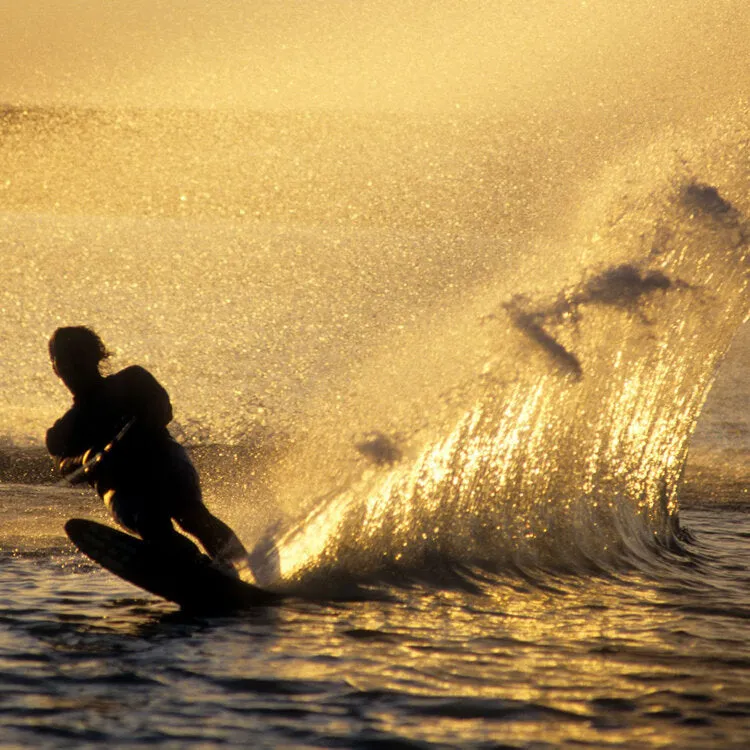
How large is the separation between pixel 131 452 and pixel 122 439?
74 millimetres

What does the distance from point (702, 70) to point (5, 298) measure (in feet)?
32.6

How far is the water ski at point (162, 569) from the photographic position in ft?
17.7

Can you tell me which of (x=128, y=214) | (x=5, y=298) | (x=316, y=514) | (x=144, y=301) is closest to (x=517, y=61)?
(x=128, y=214)

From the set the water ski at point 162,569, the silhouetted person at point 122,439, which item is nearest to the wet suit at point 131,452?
the silhouetted person at point 122,439

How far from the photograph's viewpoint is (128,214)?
20.2m

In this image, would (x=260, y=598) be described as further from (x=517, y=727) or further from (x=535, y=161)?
(x=535, y=161)

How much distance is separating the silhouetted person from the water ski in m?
0.12

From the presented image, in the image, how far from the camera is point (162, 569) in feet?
17.8

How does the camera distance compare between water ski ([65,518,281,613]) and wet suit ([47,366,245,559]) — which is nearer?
water ski ([65,518,281,613])

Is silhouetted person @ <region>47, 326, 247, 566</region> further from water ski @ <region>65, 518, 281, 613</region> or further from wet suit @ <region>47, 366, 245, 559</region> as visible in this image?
water ski @ <region>65, 518, 281, 613</region>

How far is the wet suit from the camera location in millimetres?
5500

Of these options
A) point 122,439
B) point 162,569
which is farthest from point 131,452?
point 162,569

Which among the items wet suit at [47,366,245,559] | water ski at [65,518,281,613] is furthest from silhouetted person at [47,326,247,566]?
water ski at [65,518,281,613]

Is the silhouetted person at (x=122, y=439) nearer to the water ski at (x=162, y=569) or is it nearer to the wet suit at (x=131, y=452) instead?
the wet suit at (x=131, y=452)
